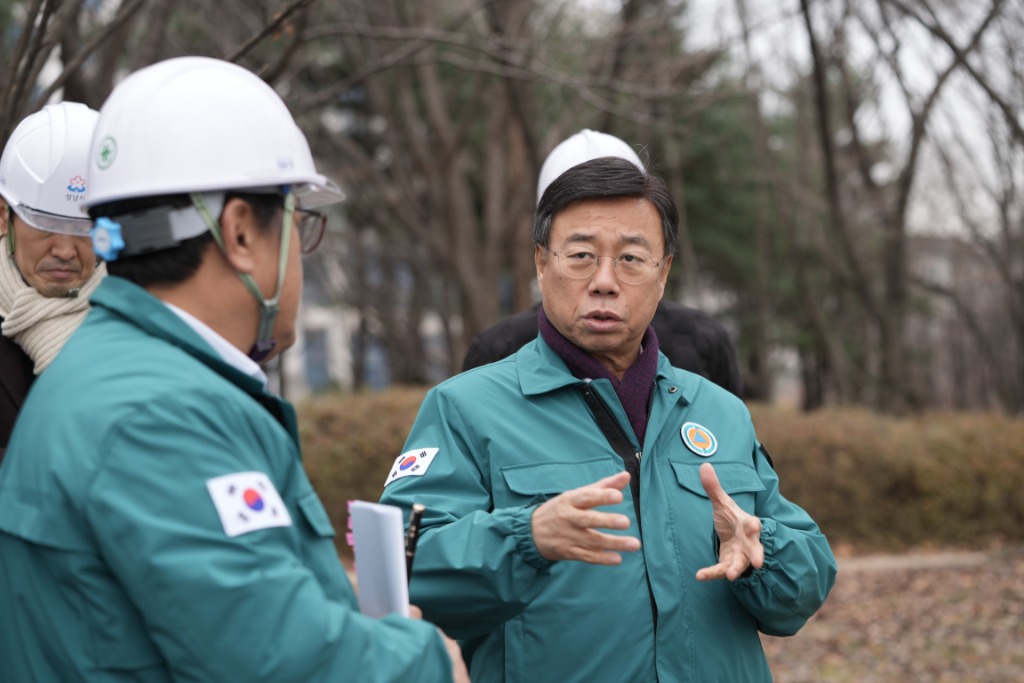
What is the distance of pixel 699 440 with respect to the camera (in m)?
2.76

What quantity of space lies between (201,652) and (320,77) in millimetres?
13479

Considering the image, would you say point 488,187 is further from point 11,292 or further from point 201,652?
point 201,652

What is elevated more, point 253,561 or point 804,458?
point 253,561

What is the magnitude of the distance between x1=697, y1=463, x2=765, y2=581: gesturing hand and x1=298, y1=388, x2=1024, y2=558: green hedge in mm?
7754

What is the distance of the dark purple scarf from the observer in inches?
110

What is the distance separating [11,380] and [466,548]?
1.26 m

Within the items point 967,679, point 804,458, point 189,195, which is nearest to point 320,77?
point 804,458

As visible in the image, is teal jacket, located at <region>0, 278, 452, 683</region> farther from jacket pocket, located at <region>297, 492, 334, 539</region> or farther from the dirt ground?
the dirt ground

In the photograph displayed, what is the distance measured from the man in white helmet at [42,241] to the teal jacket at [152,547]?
119cm

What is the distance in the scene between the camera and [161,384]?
5.32ft

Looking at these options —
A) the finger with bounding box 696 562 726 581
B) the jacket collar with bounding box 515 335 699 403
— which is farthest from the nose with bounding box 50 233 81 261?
the finger with bounding box 696 562 726 581

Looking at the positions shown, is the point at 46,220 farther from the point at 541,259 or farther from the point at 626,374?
the point at 626,374

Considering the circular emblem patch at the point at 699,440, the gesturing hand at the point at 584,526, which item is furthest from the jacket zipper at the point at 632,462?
the gesturing hand at the point at 584,526

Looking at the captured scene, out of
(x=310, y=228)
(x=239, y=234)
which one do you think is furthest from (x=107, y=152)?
(x=310, y=228)
